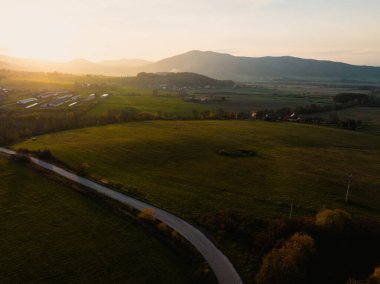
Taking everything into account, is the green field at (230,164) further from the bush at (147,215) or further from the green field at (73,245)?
the green field at (73,245)

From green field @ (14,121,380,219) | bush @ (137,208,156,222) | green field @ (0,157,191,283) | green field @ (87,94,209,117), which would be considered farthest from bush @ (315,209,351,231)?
green field @ (87,94,209,117)

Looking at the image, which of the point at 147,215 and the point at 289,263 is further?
the point at 147,215

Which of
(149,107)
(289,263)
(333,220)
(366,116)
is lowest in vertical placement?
(289,263)

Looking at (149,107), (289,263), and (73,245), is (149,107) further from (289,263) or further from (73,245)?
(289,263)

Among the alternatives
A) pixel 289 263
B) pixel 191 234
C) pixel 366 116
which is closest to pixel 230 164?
pixel 191 234

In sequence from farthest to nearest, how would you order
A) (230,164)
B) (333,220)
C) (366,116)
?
(366,116)
(230,164)
(333,220)

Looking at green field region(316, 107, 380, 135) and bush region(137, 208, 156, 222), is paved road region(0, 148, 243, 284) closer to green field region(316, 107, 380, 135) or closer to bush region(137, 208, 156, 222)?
bush region(137, 208, 156, 222)

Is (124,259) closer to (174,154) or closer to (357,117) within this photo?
(174,154)
